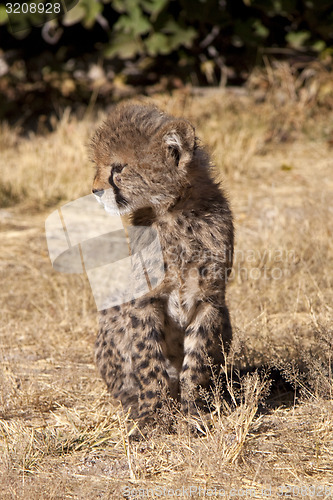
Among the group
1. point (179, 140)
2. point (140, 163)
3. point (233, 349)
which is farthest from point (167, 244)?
point (233, 349)

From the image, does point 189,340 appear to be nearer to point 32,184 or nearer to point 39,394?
point 39,394

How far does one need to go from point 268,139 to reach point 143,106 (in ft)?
18.8

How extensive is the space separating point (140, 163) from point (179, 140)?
24 cm

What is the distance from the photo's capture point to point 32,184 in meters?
8.05

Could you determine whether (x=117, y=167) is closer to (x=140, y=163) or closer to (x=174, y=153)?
(x=140, y=163)

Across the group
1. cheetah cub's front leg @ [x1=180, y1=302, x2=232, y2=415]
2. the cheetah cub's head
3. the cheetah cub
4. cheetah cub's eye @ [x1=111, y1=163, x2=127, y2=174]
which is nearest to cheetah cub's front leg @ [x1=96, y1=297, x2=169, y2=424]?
the cheetah cub

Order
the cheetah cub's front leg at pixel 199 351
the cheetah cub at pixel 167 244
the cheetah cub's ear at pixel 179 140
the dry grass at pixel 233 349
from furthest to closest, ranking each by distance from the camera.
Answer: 1. the cheetah cub's front leg at pixel 199 351
2. the cheetah cub at pixel 167 244
3. the cheetah cub's ear at pixel 179 140
4. the dry grass at pixel 233 349

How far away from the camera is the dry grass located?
3305 mm

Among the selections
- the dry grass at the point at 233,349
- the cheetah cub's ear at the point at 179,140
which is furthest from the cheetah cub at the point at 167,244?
the dry grass at the point at 233,349

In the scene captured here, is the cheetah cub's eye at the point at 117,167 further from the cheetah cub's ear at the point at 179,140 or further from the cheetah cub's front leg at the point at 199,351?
the cheetah cub's front leg at the point at 199,351

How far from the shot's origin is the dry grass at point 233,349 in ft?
10.8

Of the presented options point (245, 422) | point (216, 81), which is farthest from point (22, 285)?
point (216, 81)

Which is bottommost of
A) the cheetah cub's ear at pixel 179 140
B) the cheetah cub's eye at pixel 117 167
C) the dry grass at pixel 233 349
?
the dry grass at pixel 233 349

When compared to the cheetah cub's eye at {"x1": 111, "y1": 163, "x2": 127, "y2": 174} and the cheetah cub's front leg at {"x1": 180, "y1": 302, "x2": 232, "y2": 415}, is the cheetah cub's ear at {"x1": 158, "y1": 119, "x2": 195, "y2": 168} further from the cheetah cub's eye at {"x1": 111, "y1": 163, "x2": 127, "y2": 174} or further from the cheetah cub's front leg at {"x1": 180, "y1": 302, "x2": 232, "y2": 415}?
the cheetah cub's front leg at {"x1": 180, "y1": 302, "x2": 232, "y2": 415}
